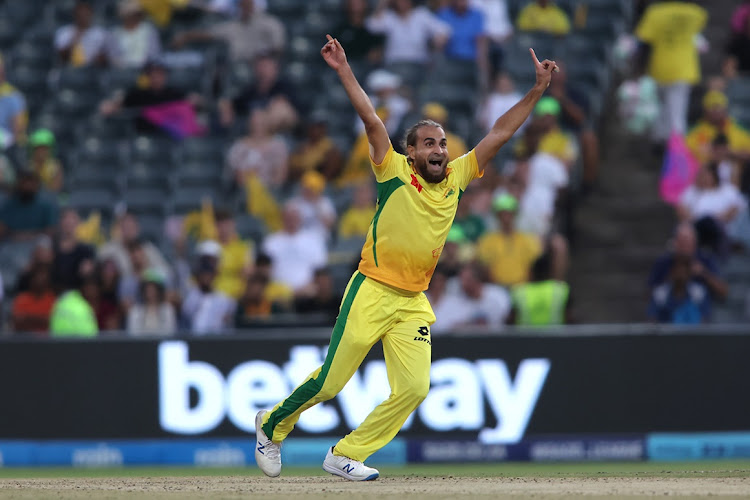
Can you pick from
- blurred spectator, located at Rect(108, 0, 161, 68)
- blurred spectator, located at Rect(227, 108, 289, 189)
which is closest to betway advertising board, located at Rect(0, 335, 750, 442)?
blurred spectator, located at Rect(227, 108, 289, 189)

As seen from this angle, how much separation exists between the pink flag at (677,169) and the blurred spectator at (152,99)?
5978 mm

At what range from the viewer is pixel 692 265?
555 inches

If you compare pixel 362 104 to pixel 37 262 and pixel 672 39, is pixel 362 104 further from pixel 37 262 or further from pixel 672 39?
pixel 672 39

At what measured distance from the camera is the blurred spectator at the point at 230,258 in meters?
15.4

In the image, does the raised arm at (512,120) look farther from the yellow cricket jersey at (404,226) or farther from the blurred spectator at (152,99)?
the blurred spectator at (152,99)

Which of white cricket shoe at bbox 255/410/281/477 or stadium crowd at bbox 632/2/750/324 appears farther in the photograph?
stadium crowd at bbox 632/2/750/324

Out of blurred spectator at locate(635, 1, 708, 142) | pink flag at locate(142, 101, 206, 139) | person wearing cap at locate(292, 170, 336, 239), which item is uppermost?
blurred spectator at locate(635, 1, 708, 142)

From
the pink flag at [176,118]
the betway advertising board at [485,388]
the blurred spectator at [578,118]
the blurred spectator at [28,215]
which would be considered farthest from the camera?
the pink flag at [176,118]

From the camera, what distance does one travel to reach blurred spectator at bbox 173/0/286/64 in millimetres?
18219

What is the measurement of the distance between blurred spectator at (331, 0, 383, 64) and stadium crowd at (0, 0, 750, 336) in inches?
1.1

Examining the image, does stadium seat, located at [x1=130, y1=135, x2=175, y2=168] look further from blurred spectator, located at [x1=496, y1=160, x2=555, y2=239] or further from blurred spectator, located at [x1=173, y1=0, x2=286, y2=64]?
blurred spectator, located at [x1=496, y1=160, x2=555, y2=239]

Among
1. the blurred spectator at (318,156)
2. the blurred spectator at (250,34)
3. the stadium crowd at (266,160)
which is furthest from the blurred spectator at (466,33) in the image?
the blurred spectator at (250,34)

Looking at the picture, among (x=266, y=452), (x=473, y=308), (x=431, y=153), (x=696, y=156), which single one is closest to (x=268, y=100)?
(x=473, y=308)

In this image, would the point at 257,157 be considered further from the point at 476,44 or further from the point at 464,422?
the point at 464,422
